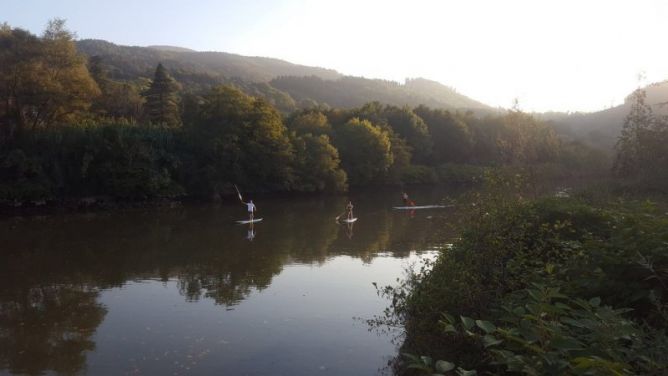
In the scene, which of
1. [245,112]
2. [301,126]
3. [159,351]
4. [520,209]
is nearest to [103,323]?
[159,351]

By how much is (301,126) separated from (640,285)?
54886 millimetres

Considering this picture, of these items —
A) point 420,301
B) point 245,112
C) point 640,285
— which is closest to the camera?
point 640,285

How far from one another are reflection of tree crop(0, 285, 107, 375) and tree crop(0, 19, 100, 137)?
91.8ft

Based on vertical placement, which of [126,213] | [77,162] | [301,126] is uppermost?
[301,126]

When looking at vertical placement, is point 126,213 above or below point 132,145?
below

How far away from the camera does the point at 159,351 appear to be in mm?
10469

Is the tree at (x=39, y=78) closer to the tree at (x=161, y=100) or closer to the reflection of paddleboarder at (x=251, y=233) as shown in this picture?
the tree at (x=161, y=100)

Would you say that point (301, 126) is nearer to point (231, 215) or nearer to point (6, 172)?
point (231, 215)

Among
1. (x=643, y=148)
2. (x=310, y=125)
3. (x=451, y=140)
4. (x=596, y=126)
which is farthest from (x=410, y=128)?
(x=596, y=126)

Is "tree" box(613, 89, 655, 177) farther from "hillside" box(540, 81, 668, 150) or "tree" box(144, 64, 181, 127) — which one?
"hillside" box(540, 81, 668, 150)

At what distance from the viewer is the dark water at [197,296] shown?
33.1 ft

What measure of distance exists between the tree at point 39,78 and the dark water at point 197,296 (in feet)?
41.9

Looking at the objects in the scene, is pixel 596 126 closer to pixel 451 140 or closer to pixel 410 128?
pixel 451 140

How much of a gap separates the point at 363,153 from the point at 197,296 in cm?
4588
